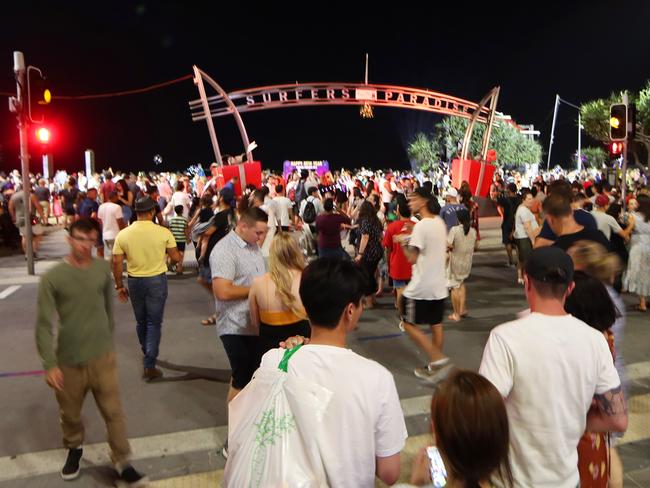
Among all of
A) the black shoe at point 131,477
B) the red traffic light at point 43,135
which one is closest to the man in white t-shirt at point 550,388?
the black shoe at point 131,477

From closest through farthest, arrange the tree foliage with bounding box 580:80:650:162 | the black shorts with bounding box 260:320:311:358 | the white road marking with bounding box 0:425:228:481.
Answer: the black shorts with bounding box 260:320:311:358 < the white road marking with bounding box 0:425:228:481 < the tree foliage with bounding box 580:80:650:162

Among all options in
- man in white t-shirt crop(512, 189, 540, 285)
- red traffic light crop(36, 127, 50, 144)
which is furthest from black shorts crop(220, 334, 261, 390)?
red traffic light crop(36, 127, 50, 144)

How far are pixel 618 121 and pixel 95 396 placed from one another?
11.7 m

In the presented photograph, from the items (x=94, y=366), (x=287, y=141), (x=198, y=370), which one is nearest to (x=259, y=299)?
(x=94, y=366)

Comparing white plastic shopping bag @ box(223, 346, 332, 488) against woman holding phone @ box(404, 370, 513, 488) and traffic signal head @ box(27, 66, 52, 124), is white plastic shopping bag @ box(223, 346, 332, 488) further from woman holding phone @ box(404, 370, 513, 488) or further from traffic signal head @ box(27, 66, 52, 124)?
traffic signal head @ box(27, 66, 52, 124)

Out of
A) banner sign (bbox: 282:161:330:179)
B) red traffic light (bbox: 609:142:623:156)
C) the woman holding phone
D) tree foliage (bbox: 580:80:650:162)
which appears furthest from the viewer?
tree foliage (bbox: 580:80:650:162)

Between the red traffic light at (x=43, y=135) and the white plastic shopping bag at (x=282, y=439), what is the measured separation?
12.2 m

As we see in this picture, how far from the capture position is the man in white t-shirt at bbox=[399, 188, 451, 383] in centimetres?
606

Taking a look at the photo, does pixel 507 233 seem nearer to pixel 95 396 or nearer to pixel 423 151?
pixel 95 396

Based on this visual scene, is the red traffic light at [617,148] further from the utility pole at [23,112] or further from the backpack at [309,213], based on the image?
the utility pole at [23,112]

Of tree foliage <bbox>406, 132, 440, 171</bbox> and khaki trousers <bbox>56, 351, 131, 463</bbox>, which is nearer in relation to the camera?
khaki trousers <bbox>56, 351, 131, 463</bbox>

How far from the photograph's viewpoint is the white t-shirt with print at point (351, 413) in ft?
6.08

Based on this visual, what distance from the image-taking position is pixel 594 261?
136 inches

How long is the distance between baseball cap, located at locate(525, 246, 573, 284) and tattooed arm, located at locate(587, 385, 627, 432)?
495mm
